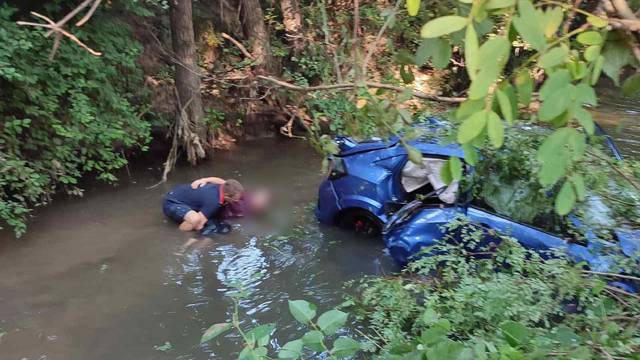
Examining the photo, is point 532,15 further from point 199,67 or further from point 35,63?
point 199,67

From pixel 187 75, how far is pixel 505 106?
8.93m

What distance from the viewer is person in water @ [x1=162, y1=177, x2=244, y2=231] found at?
278 inches

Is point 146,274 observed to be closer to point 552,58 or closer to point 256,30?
point 552,58

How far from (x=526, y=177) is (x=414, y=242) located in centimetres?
118

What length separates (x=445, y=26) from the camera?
45.9 inches

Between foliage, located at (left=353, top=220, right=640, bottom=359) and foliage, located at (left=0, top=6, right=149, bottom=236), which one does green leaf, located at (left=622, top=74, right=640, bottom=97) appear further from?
foliage, located at (left=0, top=6, right=149, bottom=236)

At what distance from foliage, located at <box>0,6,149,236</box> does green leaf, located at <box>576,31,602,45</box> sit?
5.84 m

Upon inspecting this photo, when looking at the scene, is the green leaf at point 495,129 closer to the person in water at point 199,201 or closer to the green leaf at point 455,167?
the green leaf at point 455,167

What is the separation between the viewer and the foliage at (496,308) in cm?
220

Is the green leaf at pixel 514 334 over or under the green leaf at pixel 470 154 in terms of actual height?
under

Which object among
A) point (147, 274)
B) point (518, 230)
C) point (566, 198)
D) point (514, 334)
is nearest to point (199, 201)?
point (147, 274)

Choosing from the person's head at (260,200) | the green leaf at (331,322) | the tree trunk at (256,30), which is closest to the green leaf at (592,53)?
the green leaf at (331,322)

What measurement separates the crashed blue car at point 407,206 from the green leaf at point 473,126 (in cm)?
305

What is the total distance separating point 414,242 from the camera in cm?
536
